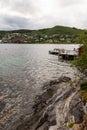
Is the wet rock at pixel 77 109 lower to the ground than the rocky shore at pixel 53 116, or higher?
higher

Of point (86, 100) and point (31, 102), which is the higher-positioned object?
point (86, 100)

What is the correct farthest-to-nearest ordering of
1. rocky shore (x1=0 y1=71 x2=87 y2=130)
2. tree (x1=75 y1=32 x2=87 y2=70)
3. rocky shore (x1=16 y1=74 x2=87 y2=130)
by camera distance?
tree (x1=75 y1=32 x2=87 y2=70) < rocky shore (x1=0 y1=71 x2=87 y2=130) < rocky shore (x1=16 y1=74 x2=87 y2=130)

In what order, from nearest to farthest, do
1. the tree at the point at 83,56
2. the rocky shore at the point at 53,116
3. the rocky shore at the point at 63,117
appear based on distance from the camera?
the rocky shore at the point at 63,117 → the rocky shore at the point at 53,116 → the tree at the point at 83,56

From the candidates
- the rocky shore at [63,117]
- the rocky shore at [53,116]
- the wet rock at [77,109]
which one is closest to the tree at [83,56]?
the rocky shore at [53,116]

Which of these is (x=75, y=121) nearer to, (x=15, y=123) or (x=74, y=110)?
(x=74, y=110)

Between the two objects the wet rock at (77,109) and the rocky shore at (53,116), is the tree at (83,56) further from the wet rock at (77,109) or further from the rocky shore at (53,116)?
the wet rock at (77,109)

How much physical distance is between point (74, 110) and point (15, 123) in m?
9.66

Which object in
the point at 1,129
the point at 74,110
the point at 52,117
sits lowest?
the point at 1,129

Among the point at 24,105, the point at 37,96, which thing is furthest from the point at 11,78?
the point at 24,105

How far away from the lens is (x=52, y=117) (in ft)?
75.3

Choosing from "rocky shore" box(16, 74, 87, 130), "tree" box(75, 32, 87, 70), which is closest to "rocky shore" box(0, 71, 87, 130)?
"rocky shore" box(16, 74, 87, 130)

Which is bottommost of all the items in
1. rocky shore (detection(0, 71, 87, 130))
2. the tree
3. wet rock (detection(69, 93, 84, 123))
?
rocky shore (detection(0, 71, 87, 130))

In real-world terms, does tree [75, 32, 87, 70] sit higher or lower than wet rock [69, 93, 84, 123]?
higher

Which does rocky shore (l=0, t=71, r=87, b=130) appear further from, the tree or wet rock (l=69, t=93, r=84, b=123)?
the tree
